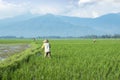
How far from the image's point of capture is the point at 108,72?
9.42m

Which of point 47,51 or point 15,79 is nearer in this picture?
point 15,79

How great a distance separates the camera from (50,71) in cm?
932

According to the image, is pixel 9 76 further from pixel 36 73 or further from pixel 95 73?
Result: pixel 95 73

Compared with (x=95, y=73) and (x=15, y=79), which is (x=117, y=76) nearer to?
(x=95, y=73)

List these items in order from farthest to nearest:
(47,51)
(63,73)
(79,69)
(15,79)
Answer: (47,51), (79,69), (63,73), (15,79)

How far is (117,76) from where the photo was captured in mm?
8547

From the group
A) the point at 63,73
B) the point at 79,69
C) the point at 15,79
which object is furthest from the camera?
the point at 79,69

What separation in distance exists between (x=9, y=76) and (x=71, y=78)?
1792 millimetres

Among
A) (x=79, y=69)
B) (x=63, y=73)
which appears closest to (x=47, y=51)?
(x=79, y=69)

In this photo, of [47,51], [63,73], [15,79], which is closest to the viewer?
[15,79]

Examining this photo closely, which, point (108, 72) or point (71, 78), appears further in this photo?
point (108, 72)

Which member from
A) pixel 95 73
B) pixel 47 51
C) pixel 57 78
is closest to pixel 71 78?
pixel 57 78

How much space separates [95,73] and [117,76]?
0.80m

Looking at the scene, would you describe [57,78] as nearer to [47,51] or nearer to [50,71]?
[50,71]
